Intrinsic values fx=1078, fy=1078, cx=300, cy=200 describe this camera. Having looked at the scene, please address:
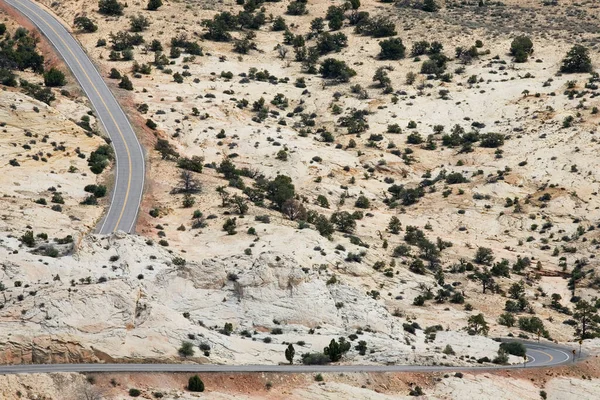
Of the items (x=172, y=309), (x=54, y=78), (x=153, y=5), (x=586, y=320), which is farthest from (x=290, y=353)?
(x=153, y=5)

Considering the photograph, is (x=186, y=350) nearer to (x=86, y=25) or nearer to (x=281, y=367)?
(x=281, y=367)

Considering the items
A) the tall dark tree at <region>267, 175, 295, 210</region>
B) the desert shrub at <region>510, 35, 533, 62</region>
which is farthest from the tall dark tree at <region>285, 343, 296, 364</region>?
the desert shrub at <region>510, 35, 533, 62</region>

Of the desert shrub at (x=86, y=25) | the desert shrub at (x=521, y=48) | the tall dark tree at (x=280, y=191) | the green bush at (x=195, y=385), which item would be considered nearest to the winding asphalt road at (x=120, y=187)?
the green bush at (x=195, y=385)

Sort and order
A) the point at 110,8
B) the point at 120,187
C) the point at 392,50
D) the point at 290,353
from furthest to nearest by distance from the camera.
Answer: the point at 110,8 → the point at 392,50 → the point at 120,187 → the point at 290,353

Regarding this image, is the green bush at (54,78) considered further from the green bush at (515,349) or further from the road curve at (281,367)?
the green bush at (515,349)

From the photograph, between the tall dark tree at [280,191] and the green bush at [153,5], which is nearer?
the tall dark tree at [280,191]

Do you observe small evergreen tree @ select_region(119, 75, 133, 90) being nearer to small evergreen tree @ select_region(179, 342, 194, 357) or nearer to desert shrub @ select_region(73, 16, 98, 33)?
desert shrub @ select_region(73, 16, 98, 33)

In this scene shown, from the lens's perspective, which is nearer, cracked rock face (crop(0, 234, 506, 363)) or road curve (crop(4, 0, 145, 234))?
cracked rock face (crop(0, 234, 506, 363))
